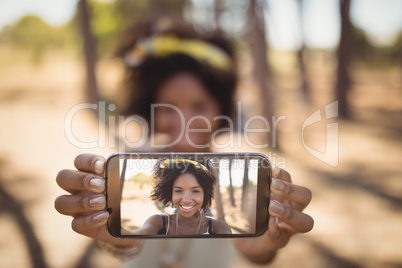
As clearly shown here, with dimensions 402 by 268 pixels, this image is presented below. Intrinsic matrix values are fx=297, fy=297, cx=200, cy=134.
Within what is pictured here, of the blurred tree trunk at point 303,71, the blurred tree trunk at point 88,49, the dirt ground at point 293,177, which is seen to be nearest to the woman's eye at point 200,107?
the dirt ground at point 293,177

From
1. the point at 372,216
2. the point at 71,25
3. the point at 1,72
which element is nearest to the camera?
the point at 372,216

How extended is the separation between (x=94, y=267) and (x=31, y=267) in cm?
28

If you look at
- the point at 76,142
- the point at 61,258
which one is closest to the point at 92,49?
the point at 76,142

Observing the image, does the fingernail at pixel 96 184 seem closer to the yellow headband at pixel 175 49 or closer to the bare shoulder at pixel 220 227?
the bare shoulder at pixel 220 227

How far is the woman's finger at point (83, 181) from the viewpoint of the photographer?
455 mm

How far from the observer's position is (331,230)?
70.5 inches

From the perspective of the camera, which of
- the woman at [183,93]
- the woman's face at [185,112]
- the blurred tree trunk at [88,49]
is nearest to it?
the woman at [183,93]

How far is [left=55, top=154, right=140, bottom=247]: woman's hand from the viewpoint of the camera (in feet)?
1.50

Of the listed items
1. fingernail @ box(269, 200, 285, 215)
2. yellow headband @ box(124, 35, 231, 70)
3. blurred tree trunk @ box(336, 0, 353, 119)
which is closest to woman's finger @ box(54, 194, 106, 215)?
fingernail @ box(269, 200, 285, 215)

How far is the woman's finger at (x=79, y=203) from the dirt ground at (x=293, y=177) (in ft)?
0.99

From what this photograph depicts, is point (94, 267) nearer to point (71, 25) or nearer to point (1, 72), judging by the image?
point (1, 72)

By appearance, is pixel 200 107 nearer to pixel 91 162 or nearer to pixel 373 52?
pixel 91 162

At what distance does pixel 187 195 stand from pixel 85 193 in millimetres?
168

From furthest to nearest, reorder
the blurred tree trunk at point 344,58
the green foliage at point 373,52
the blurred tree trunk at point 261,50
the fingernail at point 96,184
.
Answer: the green foliage at point 373,52
the blurred tree trunk at point 344,58
the blurred tree trunk at point 261,50
the fingernail at point 96,184
